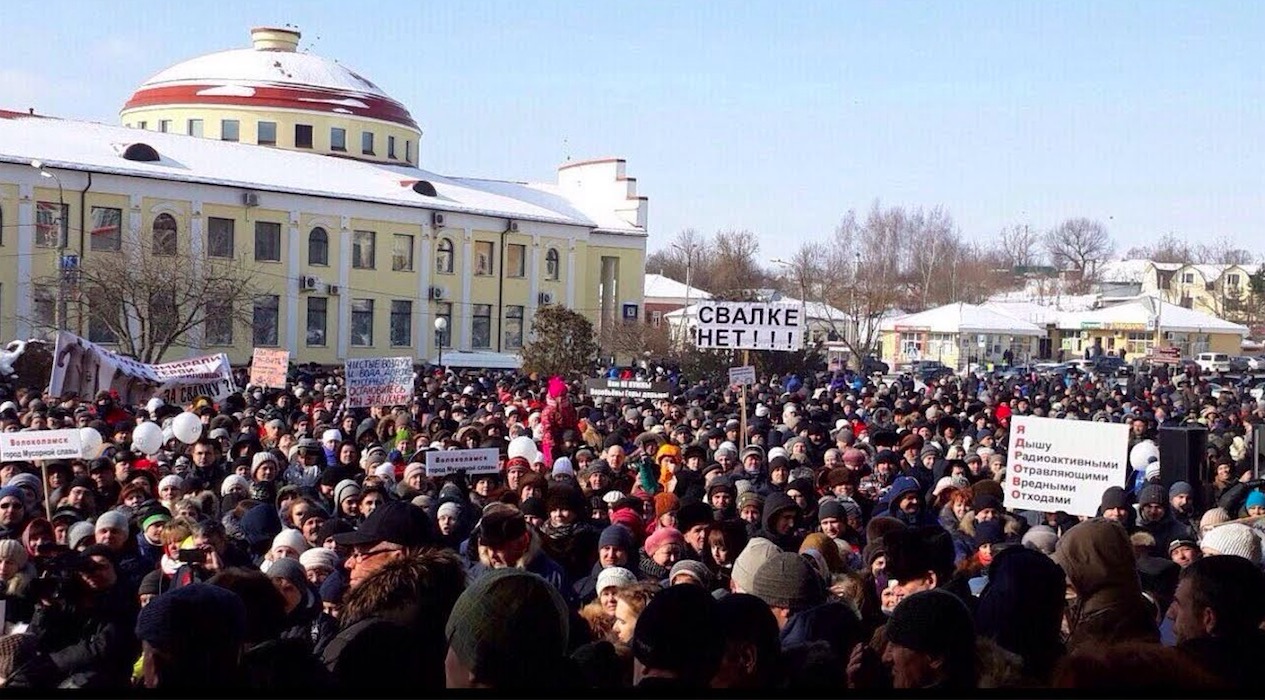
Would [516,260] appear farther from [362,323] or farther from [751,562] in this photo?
[751,562]

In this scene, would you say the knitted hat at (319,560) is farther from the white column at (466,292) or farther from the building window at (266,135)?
the building window at (266,135)

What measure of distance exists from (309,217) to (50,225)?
31.0 ft

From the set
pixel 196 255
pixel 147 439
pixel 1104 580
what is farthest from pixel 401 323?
pixel 1104 580

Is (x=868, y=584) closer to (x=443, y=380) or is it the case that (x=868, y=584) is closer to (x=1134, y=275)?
(x=443, y=380)

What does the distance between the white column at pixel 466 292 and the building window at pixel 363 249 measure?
3954mm

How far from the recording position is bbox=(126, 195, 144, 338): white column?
163 feet

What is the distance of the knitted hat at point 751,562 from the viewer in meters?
6.38

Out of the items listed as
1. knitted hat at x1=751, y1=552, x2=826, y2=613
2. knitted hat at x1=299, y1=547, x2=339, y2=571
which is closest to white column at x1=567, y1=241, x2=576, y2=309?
knitted hat at x1=299, y1=547, x2=339, y2=571

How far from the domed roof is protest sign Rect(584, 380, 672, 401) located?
4214 cm

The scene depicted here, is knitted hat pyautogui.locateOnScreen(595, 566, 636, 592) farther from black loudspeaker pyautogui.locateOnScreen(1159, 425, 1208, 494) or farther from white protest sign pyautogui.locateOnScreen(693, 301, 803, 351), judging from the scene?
white protest sign pyautogui.locateOnScreen(693, 301, 803, 351)

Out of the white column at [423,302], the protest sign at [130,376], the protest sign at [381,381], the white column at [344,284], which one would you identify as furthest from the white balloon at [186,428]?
the white column at [423,302]

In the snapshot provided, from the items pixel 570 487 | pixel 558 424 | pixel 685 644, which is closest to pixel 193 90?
pixel 558 424

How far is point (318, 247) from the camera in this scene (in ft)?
191

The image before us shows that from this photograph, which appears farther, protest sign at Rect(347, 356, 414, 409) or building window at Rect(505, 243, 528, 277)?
building window at Rect(505, 243, 528, 277)
